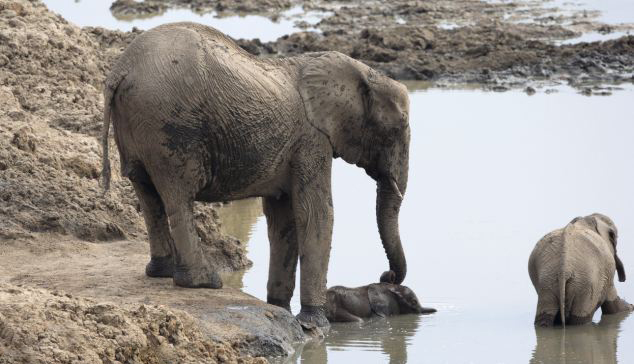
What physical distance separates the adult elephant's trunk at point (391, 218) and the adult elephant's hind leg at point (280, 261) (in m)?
0.78

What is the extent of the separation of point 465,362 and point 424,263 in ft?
11.8

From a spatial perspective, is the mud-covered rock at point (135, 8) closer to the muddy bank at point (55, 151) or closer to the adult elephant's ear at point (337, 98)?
the muddy bank at point (55, 151)

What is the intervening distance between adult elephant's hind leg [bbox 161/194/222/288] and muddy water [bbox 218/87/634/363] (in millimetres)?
972

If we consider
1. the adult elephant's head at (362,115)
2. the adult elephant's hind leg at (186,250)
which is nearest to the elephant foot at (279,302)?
the adult elephant's hind leg at (186,250)

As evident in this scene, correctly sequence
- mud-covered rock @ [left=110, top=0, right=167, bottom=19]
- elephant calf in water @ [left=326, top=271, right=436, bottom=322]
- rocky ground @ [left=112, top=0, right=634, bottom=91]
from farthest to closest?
mud-covered rock @ [left=110, top=0, right=167, bottom=19] < rocky ground @ [left=112, top=0, right=634, bottom=91] < elephant calf in water @ [left=326, top=271, right=436, bottom=322]

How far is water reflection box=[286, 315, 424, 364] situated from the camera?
1150cm

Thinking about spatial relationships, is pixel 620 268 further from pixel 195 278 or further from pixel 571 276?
pixel 195 278

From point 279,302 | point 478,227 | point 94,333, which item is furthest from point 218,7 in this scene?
→ point 94,333

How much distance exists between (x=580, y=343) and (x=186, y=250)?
3.07 meters

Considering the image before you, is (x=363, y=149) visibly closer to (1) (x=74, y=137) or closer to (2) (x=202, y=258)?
(2) (x=202, y=258)

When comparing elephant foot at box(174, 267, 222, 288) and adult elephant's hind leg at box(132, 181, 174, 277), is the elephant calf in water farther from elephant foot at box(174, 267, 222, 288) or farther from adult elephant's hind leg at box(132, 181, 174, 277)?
adult elephant's hind leg at box(132, 181, 174, 277)

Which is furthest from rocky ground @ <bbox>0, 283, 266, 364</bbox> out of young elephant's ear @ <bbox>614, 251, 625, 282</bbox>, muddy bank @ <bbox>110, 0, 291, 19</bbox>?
muddy bank @ <bbox>110, 0, 291, 19</bbox>

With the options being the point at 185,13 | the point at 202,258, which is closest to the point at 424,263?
the point at 202,258

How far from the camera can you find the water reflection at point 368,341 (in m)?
11.5
